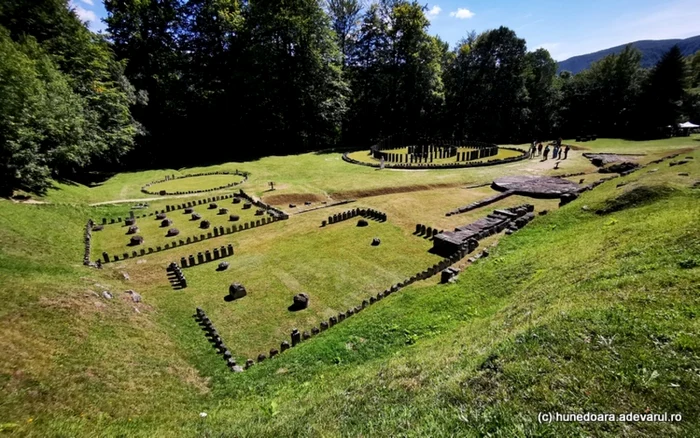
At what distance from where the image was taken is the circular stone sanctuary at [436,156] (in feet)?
115

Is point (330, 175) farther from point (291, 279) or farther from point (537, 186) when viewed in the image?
point (291, 279)

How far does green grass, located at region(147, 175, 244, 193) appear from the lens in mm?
29453

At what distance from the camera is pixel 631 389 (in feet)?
15.3

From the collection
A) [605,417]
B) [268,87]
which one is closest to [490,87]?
[268,87]

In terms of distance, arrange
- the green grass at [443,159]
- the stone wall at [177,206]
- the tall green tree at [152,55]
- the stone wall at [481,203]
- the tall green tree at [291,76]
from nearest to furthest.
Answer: the stone wall at [481,203]
the stone wall at [177,206]
the green grass at [443,159]
the tall green tree at [152,55]
the tall green tree at [291,76]

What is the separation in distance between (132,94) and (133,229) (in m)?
23.9

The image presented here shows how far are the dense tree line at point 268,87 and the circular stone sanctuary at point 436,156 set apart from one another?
956 centimetres

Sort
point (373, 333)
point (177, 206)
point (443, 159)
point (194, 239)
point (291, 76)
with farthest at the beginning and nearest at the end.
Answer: point (291, 76) → point (443, 159) → point (177, 206) → point (194, 239) → point (373, 333)

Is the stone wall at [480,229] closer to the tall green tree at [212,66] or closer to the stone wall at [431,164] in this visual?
the stone wall at [431,164]

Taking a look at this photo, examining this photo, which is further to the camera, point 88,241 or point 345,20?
point 345,20

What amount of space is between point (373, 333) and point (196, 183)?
2672 cm

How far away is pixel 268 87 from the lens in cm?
4500

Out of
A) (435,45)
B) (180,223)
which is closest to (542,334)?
(180,223)

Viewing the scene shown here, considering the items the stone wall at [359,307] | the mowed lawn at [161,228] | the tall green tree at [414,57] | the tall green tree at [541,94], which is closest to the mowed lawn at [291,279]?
the stone wall at [359,307]
